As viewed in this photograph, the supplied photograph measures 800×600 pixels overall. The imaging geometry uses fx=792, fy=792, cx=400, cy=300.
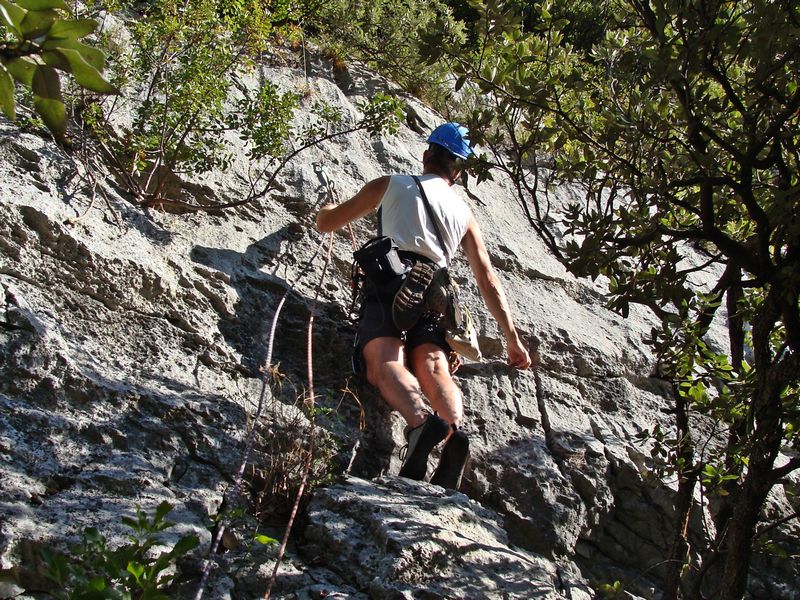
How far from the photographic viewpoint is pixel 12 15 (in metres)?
0.98

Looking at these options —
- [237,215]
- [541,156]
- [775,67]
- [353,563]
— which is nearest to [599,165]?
[775,67]

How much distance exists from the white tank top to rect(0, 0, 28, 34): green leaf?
307 cm

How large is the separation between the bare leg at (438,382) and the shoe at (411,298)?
17cm

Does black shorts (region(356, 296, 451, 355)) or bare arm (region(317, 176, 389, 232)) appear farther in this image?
bare arm (region(317, 176, 389, 232))

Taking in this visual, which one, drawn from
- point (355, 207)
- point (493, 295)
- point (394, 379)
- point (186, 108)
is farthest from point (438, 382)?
point (186, 108)

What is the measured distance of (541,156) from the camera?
25.8ft

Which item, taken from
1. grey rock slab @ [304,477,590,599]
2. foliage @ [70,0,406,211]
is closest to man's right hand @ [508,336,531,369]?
grey rock slab @ [304,477,590,599]

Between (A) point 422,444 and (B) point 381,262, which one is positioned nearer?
(A) point 422,444

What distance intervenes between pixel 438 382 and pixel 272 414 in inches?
32.1

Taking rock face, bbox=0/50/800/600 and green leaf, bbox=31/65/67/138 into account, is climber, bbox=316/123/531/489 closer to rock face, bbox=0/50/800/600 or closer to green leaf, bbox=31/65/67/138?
rock face, bbox=0/50/800/600

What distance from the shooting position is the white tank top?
159 inches

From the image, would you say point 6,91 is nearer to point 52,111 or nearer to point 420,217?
point 52,111

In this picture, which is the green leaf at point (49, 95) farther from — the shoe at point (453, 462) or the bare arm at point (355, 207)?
the bare arm at point (355, 207)

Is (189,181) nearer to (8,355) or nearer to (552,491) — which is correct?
(8,355)
